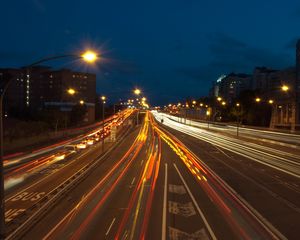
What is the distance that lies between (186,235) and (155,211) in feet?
16.3

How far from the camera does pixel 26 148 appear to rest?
66.8 meters

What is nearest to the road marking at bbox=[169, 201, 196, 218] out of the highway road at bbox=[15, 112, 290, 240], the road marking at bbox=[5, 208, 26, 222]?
the highway road at bbox=[15, 112, 290, 240]

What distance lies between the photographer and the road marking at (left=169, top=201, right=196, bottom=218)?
21.3 m

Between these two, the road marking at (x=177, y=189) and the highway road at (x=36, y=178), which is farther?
the road marking at (x=177, y=189)

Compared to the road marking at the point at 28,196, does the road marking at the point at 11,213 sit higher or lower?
higher

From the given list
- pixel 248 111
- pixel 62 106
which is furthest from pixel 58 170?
pixel 62 106

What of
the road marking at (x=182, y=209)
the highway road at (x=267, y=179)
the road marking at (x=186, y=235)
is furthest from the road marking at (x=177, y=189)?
the road marking at (x=186, y=235)

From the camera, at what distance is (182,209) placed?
885 inches

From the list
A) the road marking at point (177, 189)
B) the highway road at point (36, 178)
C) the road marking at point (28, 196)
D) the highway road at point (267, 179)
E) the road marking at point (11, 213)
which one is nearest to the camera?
the road marking at point (11, 213)

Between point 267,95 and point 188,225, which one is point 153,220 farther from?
point 267,95

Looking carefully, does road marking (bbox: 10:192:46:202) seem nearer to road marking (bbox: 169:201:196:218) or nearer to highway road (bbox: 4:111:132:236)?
highway road (bbox: 4:111:132:236)

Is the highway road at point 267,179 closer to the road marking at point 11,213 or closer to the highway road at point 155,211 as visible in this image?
the highway road at point 155,211

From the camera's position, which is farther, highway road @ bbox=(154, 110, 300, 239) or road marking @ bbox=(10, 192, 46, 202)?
road marking @ bbox=(10, 192, 46, 202)

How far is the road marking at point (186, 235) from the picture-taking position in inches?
653
